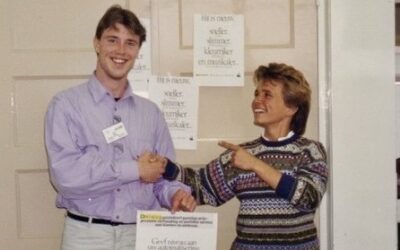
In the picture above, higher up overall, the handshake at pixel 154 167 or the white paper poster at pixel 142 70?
the white paper poster at pixel 142 70

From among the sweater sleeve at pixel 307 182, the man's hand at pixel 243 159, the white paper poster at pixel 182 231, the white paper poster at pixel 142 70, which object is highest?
the white paper poster at pixel 142 70

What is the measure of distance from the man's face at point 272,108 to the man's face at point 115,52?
484mm

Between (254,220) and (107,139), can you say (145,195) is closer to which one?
(107,139)

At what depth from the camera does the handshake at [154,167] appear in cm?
186

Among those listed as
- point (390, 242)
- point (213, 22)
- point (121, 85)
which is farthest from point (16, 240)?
point (390, 242)

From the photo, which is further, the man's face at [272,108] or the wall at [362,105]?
the wall at [362,105]

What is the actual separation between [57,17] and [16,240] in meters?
0.91

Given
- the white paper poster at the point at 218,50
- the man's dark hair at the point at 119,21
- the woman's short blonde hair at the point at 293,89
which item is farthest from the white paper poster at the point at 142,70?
the woman's short blonde hair at the point at 293,89

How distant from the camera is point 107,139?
1.89 metres

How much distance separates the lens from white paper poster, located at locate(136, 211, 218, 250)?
1.90 metres

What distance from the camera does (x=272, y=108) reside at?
6.40 ft

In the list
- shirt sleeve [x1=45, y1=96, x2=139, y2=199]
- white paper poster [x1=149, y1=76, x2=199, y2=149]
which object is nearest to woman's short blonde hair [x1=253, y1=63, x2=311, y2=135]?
white paper poster [x1=149, y1=76, x2=199, y2=149]

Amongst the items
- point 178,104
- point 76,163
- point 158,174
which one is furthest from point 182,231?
point 178,104

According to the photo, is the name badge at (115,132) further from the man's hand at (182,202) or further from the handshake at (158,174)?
the man's hand at (182,202)
